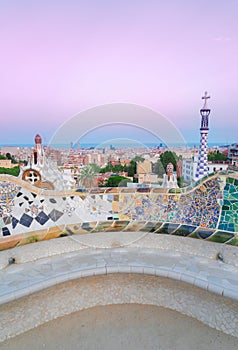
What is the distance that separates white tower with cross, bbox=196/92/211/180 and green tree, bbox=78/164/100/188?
3.14 m

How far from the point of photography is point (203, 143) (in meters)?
6.40

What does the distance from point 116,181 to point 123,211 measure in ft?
1.73

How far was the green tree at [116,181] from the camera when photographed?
3970mm

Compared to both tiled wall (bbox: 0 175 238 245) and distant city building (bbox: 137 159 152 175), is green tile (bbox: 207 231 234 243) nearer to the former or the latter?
tiled wall (bbox: 0 175 238 245)

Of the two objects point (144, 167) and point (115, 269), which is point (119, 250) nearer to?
point (115, 269)

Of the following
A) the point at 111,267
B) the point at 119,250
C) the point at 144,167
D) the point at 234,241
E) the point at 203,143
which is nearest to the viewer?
the point at 111,267

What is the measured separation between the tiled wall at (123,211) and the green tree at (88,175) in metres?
0.16

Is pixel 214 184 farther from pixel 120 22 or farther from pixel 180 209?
pixel 120 22

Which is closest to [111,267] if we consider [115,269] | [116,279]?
[115,269]

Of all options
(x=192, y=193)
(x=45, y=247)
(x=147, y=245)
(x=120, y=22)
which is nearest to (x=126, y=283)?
(x=147, y=245)

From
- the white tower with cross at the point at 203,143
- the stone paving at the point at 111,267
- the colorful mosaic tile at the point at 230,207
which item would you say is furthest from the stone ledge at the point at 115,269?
the white tower with cross at the point at 203,143

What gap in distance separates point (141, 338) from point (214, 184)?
Answer: 7.27ft

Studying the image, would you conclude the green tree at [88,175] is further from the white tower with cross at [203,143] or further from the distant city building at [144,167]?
the white tower with cross at [203,143]

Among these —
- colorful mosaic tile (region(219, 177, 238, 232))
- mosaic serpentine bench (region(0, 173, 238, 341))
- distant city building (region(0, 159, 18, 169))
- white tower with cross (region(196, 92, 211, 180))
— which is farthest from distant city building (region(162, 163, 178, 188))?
distant city building (region(0, 159, 18, 169))
